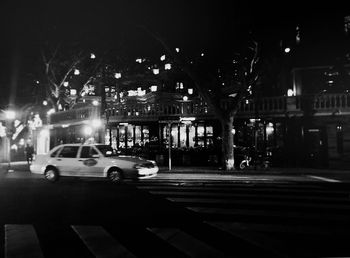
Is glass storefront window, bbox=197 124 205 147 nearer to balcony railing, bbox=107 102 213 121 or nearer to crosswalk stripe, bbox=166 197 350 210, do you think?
balcony railing, bbox=107 102 213 121

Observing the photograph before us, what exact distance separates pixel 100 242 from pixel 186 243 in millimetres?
1549

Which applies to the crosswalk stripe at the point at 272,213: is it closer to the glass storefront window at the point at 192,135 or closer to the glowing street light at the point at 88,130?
the glass storefront window at the point at 192,135

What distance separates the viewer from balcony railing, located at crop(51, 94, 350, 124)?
944 inches

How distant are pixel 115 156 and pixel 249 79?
8.61 meters

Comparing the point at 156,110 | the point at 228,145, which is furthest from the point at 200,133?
the point at 228,145

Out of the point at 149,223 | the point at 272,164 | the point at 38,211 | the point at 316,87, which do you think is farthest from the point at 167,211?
the point at 316,87

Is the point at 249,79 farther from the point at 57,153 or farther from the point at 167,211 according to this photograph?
the point at 167,211

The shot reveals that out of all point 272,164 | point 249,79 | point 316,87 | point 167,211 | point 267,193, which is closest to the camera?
point 167,211

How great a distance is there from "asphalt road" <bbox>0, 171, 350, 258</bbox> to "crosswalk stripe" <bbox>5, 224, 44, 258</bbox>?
0.02 metres

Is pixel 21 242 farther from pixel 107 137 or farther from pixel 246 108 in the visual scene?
pixel 107 137

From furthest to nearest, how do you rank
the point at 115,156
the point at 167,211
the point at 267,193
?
the point at 115,156 < the point at 267,193 < the point at 167,211

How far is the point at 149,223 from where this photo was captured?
9102mm

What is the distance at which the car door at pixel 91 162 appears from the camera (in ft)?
56.0

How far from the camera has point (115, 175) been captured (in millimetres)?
16922
